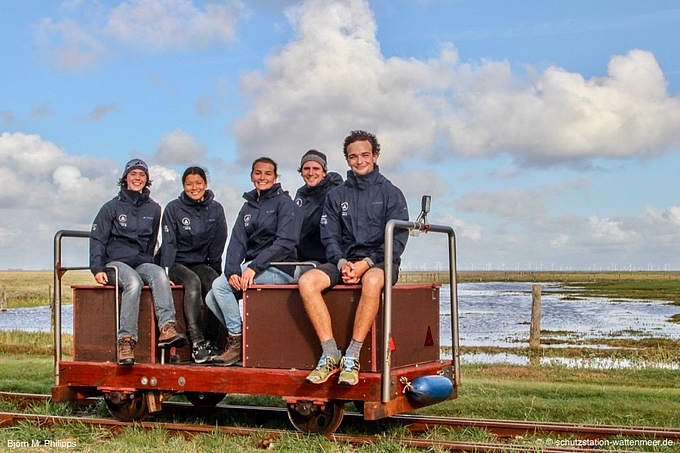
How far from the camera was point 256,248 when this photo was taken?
7.52 metres

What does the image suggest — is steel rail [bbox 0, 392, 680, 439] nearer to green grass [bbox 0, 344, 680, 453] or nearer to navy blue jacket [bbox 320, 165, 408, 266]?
green grass [bbox 0, 344, 680, 453]

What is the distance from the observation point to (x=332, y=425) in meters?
6.98

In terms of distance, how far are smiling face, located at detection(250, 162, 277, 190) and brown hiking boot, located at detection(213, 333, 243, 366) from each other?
132cm

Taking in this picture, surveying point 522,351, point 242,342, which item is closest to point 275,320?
point 242,342

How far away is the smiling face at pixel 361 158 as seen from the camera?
7.09 m

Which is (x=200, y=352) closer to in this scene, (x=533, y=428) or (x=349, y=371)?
(x=349, y=371)

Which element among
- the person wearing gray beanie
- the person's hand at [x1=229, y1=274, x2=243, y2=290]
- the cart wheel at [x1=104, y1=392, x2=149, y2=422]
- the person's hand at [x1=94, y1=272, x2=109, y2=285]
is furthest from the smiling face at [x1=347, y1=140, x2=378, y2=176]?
the cart wheel at [x1=104, y1=392, x2=149, y2=422]

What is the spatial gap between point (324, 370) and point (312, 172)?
78.4 inches

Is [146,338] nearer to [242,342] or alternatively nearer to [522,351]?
[242,342]

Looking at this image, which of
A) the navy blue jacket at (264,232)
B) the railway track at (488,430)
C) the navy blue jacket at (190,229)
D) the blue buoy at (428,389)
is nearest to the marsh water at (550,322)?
the railway track at (488,430)

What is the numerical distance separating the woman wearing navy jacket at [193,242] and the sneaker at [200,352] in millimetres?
26

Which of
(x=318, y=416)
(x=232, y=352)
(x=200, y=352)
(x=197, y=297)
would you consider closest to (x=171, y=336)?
(x=200, y=352)

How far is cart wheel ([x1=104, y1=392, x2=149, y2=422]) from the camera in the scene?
25.9 ft

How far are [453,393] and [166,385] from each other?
2541mm
